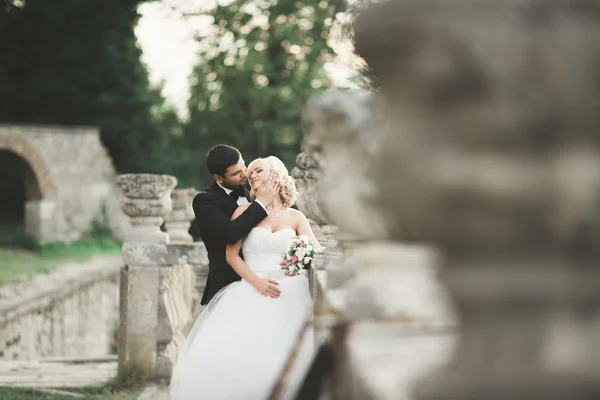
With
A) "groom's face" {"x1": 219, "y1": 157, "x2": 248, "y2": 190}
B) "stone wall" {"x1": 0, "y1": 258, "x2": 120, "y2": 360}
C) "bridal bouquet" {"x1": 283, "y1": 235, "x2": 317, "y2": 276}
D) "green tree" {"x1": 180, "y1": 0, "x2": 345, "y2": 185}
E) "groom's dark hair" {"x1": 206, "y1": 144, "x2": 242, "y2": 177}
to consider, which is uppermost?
"green tree" {"x1": 180, "y1": 0, "x2": 345, "y2": 185}

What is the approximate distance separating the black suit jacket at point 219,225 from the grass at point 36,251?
26.5 feet

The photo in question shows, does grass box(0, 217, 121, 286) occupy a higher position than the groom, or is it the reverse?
the groom

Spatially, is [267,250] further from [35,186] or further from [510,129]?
[35,186]

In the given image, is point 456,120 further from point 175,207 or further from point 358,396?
point 175,207

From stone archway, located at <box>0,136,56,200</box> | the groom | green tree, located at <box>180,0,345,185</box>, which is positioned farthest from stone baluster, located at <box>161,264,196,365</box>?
stone archway, located at <box>0,136,56,200</box>

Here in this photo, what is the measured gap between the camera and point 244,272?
15.1ft

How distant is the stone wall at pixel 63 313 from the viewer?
10273mm

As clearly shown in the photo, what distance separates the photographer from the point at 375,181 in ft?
4.13

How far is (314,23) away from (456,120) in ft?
70.2

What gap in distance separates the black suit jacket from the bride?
89mm

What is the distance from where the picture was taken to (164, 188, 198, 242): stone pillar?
25.0 feet

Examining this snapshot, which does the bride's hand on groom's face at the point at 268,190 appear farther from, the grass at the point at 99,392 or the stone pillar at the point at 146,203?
the grass at the point at 99,392

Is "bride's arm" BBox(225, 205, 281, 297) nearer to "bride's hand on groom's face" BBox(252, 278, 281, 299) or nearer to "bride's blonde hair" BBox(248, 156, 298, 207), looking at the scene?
"bride's hand on groom's face" BBox(252, 278, 281, 299)

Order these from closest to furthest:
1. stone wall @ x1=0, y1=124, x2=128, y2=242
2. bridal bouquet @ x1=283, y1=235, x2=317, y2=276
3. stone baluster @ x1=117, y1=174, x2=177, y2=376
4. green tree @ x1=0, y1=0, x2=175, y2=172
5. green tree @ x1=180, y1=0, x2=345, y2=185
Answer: bridal bouquet @ x1=283, y1=235, x2=317, y2=276 → stone baluster @ x1=117, y1=174, x2=177, y2=376 → stone wall @ x1=0, y1=124, x2=128, y2=242 → green tree @ x1=180, y1=0, x2=345, y2=185 → green tree @ x1=0, y1=0, x2=175, y2=172
